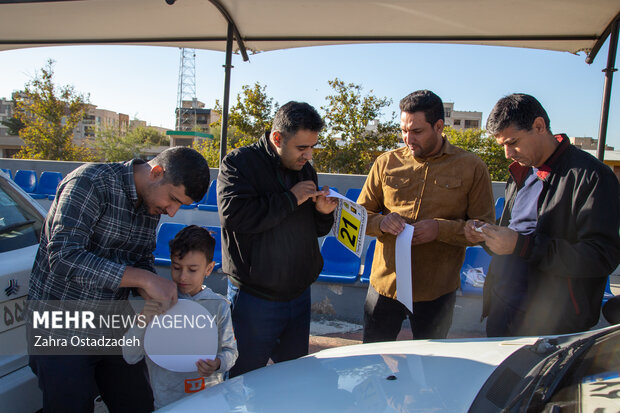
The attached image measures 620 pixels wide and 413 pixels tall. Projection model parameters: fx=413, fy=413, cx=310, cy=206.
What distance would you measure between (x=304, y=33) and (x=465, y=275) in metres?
3.20

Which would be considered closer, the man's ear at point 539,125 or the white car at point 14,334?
the white car at point 14,334

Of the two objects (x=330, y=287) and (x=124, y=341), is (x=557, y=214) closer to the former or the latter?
(x=124, y=341)

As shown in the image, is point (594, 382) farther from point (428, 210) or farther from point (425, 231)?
point (428, 210)

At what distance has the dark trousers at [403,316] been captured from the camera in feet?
8.41

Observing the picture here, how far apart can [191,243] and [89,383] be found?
30.1 inches

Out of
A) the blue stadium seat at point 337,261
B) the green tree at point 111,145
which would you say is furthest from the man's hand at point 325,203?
the green tree at point 111,145

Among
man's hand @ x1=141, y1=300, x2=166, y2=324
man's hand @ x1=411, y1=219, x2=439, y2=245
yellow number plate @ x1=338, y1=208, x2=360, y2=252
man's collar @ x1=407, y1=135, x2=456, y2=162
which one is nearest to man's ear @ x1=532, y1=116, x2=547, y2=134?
man's collar @ x1=407, y1=135, x2=456, y2=162

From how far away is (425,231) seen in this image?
2.36m

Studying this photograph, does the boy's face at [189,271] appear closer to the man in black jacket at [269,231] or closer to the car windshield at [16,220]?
the man in black jacket at [269,231]

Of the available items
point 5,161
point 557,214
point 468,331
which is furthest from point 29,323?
point 5,161

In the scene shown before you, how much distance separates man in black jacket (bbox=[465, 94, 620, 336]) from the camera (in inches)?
77.1

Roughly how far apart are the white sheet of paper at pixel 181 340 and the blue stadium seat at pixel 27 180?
10.0 m

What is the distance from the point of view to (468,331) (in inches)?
178

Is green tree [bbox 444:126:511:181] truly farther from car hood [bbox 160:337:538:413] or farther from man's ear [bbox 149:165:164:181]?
man's ear [bbox 149:165:164:181]
